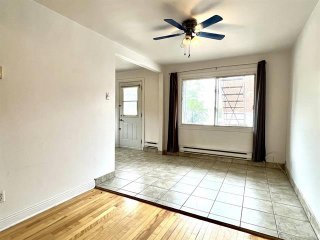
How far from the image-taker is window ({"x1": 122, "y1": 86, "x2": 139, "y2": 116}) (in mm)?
5650

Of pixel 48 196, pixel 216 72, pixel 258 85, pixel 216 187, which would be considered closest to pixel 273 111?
pixel 258 85

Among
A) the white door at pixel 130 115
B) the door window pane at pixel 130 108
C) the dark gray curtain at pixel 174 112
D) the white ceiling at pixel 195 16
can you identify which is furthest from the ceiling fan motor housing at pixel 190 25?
the door window pane at pixel 130 108

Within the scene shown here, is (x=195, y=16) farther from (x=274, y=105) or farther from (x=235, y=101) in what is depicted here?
(x=274, y=105)

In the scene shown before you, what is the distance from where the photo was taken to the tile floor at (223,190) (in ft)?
6.62

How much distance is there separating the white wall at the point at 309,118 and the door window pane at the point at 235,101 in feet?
4.21

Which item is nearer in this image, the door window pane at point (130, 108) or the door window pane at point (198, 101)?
the door window pane at point (198, 101)

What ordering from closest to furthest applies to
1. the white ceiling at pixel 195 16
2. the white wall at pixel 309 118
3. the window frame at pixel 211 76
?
the white wall at pixel 309 118
the white ceiling at pixel 195 16
the window frame at pixel 211 76

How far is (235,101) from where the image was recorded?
430 cm

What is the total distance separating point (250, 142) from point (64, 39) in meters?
4.00

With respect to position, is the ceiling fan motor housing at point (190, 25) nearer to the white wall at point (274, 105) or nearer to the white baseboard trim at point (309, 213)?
the white wall at point (274, 105)

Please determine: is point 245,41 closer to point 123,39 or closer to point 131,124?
point 123,39

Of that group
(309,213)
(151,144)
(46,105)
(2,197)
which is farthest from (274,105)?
(2,197)

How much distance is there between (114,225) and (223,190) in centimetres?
166

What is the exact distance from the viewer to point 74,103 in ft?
8.36
